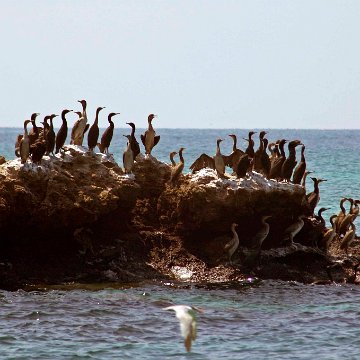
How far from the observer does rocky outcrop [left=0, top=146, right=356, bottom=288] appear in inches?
693

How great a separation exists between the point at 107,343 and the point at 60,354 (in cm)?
79

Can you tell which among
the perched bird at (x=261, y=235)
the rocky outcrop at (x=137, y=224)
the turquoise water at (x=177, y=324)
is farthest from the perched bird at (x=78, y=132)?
the perched bird at (x=261, y=235)

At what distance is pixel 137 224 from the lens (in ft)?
63.3

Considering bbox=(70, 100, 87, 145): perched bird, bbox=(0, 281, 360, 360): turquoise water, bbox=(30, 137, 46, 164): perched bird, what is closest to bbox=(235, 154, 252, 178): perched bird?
bbox=(0, 281, 360, 360): turquoise water

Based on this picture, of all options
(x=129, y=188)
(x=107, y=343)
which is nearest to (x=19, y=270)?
(x=129, y=188)

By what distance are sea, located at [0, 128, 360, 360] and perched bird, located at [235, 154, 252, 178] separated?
1914 mm

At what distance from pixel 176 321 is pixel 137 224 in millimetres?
3875

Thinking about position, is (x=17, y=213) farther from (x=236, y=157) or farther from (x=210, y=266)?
(x=236, y=157)

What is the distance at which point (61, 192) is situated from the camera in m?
17.7

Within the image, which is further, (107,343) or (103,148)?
(103,148)

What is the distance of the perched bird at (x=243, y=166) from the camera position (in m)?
18.6

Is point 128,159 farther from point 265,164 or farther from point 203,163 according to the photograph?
point 265,164

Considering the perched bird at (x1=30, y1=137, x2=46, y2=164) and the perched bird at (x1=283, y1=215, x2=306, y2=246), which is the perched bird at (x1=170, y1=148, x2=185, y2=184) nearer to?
the perched bird at (x1=283, y1=215, x2=306, y2=246)

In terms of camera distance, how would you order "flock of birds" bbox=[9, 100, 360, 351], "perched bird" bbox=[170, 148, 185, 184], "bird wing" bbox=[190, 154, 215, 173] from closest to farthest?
"flock of birds" bbox=[9, 100, 360, 351] < "perched bird" bbox=[170, 148, 185, 184] < "bird wing" bbox=[190, 154, 215, 173]
